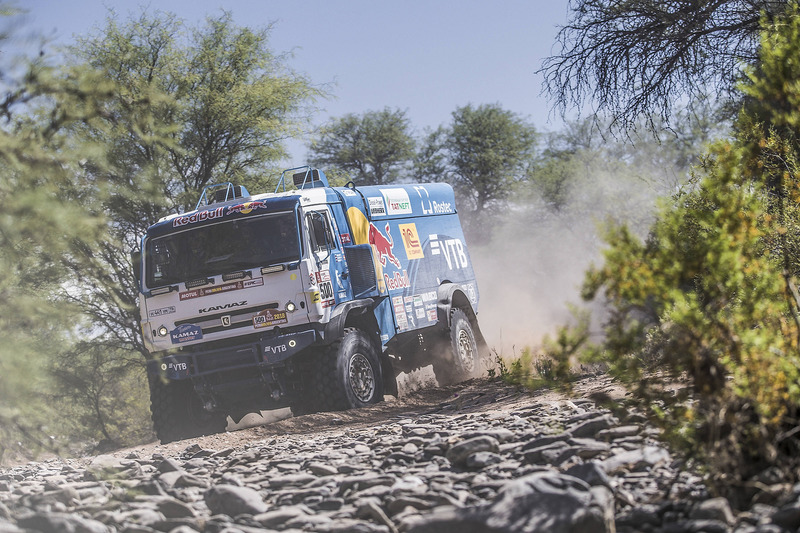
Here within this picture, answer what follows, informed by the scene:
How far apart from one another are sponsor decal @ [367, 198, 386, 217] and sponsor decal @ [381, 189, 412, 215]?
0.17 m

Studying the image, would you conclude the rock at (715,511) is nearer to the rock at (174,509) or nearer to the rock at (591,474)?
the rock at (591,474)

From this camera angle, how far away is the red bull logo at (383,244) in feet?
41.9

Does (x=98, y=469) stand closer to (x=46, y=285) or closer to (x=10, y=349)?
(x=10, y=349)

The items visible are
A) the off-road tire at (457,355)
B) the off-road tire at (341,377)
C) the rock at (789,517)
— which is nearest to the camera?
the rock at (789,517)

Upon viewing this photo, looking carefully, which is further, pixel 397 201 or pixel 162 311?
pixel 397 201

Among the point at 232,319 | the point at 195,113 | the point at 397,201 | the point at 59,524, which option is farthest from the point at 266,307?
the point at 195,113

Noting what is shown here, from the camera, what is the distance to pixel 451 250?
1547 centimetres

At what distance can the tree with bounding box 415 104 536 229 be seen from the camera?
4219cm

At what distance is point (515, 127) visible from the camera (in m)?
42.6

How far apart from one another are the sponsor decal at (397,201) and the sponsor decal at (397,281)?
1.12 metres

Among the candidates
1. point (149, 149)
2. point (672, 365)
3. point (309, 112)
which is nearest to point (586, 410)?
point (672, 365)

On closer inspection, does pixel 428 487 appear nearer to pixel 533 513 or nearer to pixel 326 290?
pixel 533 513

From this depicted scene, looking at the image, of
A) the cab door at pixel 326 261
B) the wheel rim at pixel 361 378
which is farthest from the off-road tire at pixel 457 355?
the cab door at pixel 326 261

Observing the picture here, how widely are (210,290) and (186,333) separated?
0.75 meters
